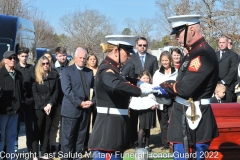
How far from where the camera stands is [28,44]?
1190 centimetres

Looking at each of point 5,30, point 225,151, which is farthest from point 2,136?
point 5,30

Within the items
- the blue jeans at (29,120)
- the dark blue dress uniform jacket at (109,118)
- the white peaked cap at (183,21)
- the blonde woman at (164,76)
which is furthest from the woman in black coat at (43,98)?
the white peaked cap at (183,21)

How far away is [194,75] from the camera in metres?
3.96

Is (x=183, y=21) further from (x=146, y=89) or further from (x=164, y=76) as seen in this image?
(x=164, y=76)

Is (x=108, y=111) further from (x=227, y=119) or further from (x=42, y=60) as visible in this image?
(x=42, y=60)

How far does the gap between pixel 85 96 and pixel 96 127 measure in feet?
8.42

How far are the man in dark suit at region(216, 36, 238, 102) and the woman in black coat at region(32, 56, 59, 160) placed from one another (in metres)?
3.71

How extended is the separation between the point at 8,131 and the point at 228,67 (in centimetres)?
488

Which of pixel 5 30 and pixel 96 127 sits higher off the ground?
pixel 5 30

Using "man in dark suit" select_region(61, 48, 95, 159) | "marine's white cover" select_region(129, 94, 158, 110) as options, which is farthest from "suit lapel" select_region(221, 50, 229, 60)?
"man in dark suit" select_region(61, 48, 95, 159)

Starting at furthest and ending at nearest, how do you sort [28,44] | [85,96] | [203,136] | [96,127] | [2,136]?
[28,44], [85,96], [2,136], [96,127], [203,136]

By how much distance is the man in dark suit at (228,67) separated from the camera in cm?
885

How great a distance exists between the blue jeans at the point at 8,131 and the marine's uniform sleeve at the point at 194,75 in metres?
3.17

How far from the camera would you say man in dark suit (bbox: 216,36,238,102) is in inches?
348
